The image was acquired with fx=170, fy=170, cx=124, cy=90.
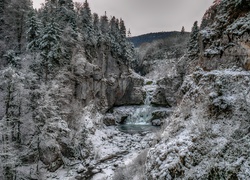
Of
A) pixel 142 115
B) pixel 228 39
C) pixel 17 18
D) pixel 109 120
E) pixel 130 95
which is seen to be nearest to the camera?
pixel 228 39

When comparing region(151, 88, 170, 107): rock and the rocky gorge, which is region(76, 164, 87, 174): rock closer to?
the rocky gorge

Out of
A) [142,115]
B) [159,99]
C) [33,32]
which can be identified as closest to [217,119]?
[33,32]

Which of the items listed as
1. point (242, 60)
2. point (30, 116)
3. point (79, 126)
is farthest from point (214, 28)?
point (79, 126)

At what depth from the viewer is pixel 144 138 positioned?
26594 mm

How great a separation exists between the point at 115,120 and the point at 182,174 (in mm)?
28460

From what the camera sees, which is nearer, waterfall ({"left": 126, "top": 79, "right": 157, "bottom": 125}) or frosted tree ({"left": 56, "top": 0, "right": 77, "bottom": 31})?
frosted tree ({"left": 56, "top": 0, "right": 77, "bottom": 31})

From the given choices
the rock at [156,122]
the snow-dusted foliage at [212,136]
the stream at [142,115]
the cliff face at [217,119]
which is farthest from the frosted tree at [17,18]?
the rock at [156,122]

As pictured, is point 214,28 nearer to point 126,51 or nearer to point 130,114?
point 130,114

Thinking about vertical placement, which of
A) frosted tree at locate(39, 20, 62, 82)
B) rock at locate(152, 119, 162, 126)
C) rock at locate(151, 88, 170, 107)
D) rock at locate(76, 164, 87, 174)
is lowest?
rock at locate(76, 164, 87, 174)

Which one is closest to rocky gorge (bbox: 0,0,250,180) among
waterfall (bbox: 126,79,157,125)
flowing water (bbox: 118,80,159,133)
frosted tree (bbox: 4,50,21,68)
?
frosted tree (bbox: 4,50,21,68)

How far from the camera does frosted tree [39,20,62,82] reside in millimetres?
22812

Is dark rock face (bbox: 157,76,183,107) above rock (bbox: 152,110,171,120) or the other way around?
above

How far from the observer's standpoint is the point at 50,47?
23.9 metres

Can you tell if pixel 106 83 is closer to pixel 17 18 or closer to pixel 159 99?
pixel 159 99
